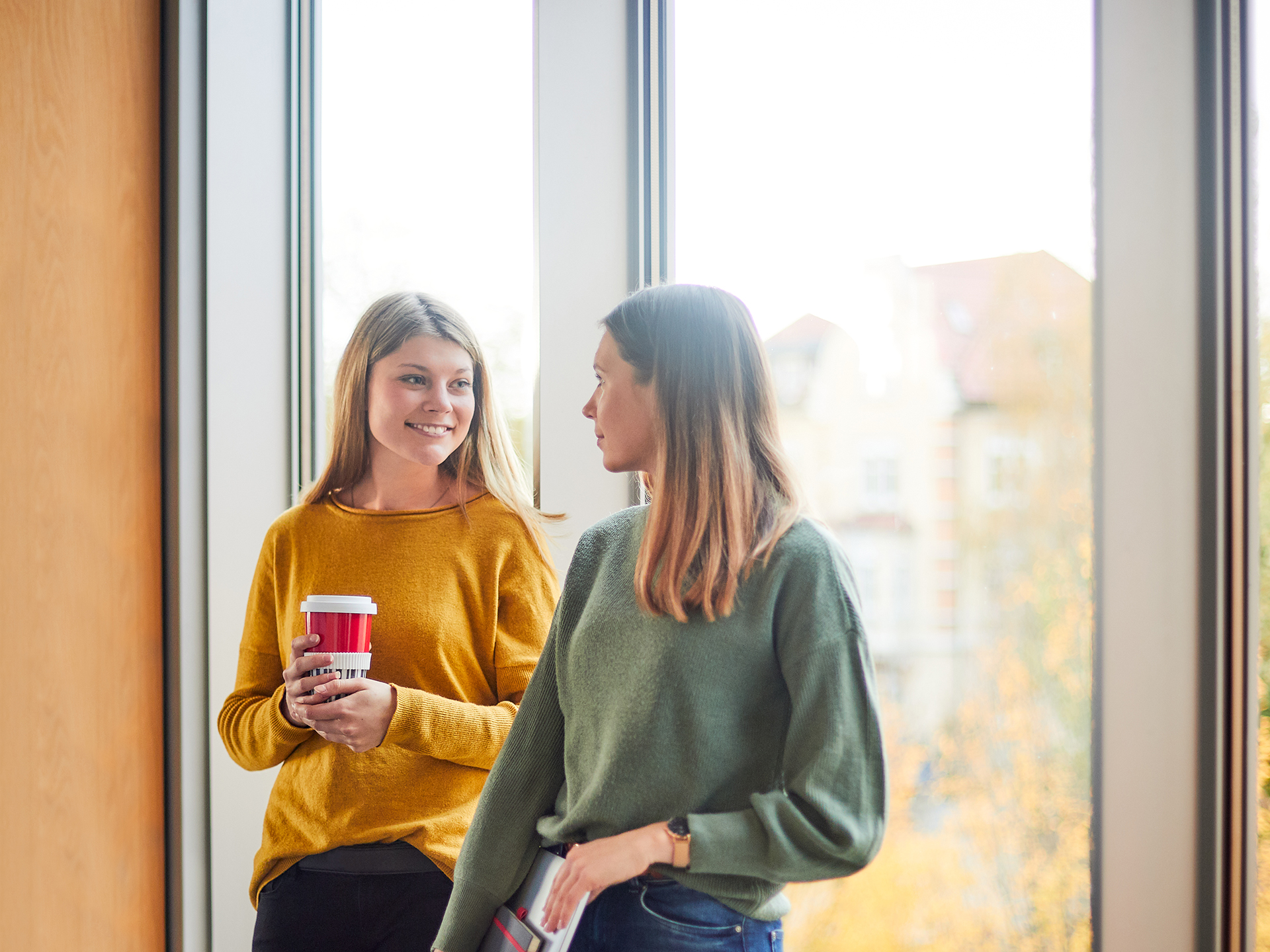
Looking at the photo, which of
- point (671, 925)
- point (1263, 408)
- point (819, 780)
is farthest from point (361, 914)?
point (1263, 408)

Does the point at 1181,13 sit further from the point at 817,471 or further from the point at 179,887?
the point at 179,887

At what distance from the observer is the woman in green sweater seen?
88 cm

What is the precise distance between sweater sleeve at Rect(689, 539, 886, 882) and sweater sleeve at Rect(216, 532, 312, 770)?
721 mm

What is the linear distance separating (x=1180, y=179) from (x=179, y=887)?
2.21 metres

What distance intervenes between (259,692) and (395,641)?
0.27 metres

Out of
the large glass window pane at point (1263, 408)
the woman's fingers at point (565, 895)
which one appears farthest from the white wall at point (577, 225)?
the large glass window pane at point (1263, 408)

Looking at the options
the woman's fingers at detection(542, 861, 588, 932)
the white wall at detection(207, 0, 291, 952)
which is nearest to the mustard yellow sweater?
the woman's fingers at detection(542, 861, 588, 932)

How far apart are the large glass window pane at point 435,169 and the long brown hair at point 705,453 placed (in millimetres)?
528

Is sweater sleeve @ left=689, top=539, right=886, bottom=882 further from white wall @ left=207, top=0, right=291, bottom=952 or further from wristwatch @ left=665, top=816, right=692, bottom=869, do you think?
white wall @ left=207, top=0, right=291, bottom=952

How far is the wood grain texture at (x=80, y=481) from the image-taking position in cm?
179

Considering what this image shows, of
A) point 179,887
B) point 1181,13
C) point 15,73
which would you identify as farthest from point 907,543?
point 15,73

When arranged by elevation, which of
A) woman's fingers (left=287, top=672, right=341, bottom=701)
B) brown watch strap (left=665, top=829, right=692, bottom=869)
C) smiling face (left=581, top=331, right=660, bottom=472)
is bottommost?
brown watch strap (left=665, top=829, right=692, bottom=869)

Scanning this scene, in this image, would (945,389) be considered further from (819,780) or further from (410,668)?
(410,668)

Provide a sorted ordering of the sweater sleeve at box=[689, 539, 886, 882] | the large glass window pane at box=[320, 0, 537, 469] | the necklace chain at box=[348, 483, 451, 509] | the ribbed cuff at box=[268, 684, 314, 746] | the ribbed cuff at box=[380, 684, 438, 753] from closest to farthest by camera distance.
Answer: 1. the sweater sleeve at box=[689, 539, 886, 882]
2. the ribbed cuff at box=[380, 684, 438, 753]
3. the ribbed cuff at box=[268, 684, 314, 746]
4. the necklace chain at box=[348, 483, 451, 509]
5. the large glass window pane at box=[320, 0, 537, 469]
